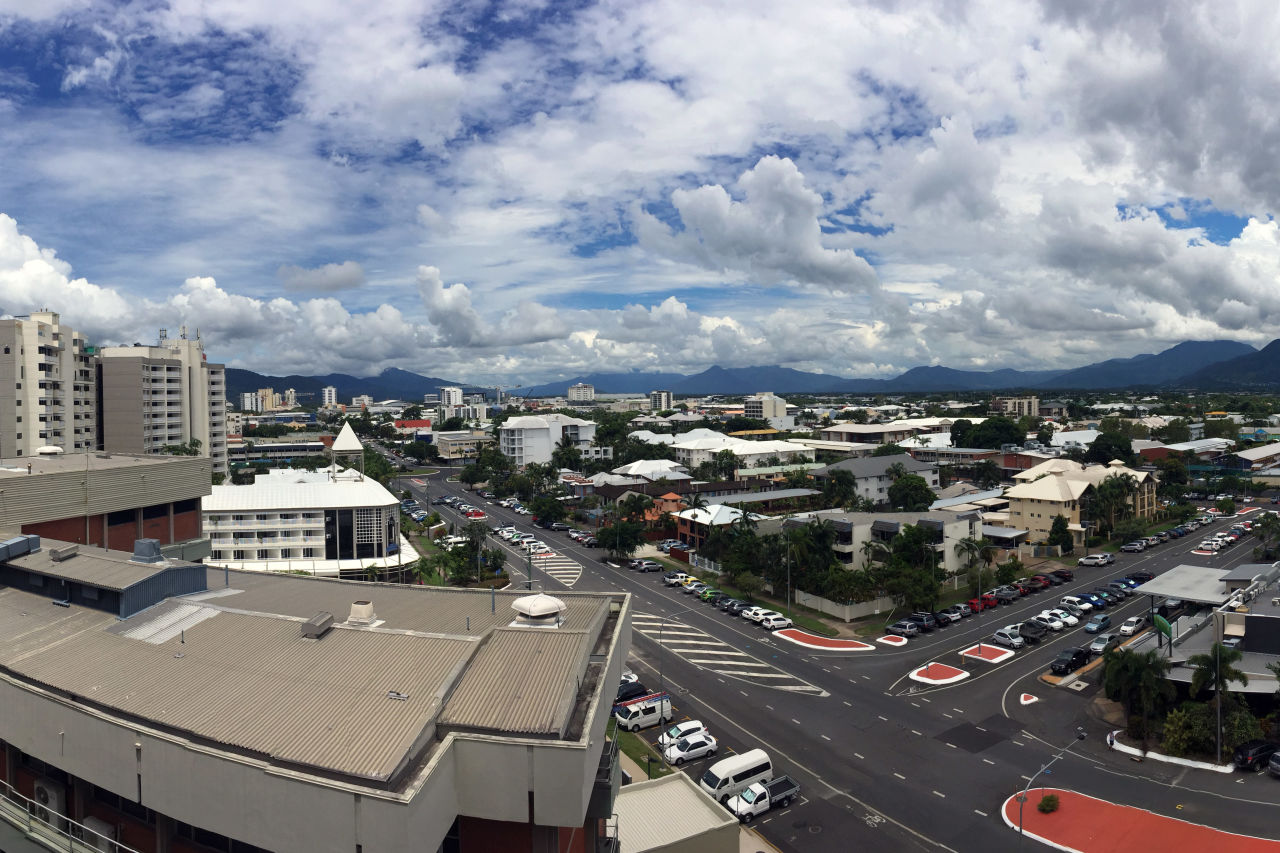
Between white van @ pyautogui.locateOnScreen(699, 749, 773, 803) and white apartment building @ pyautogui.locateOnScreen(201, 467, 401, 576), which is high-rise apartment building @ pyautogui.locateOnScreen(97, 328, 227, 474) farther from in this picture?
white van @ pyautogui.locateOnScreen(699, 749, 773, 803)

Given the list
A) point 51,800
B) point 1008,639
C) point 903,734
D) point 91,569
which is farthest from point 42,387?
point 1008,639

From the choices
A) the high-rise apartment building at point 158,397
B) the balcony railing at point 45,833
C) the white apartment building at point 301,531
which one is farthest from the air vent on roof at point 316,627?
the high-rise apartment building at point 158,397

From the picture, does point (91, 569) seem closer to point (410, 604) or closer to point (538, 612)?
point (410, 604)

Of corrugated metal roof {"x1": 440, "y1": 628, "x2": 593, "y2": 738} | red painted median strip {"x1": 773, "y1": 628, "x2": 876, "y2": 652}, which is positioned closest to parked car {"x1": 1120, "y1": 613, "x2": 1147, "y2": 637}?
red painted median strip {"x1": 773, "y1": 628, "x2": 876, "y2": 652}

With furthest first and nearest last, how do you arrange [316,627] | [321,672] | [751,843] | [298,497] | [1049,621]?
[298,497]
[1049,621]
[751,843]
[316,627]
[321,672]

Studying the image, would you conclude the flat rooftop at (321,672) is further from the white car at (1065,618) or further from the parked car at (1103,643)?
the white car at (1065,618)

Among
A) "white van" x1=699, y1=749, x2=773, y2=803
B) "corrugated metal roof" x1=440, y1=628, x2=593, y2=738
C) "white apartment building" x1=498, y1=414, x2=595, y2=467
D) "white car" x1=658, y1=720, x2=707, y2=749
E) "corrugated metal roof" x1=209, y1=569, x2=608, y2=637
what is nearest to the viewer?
"corrugated metal roof" x1=440, y1=628, x2=593, y2=738

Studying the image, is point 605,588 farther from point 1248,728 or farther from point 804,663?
point 1248,728
